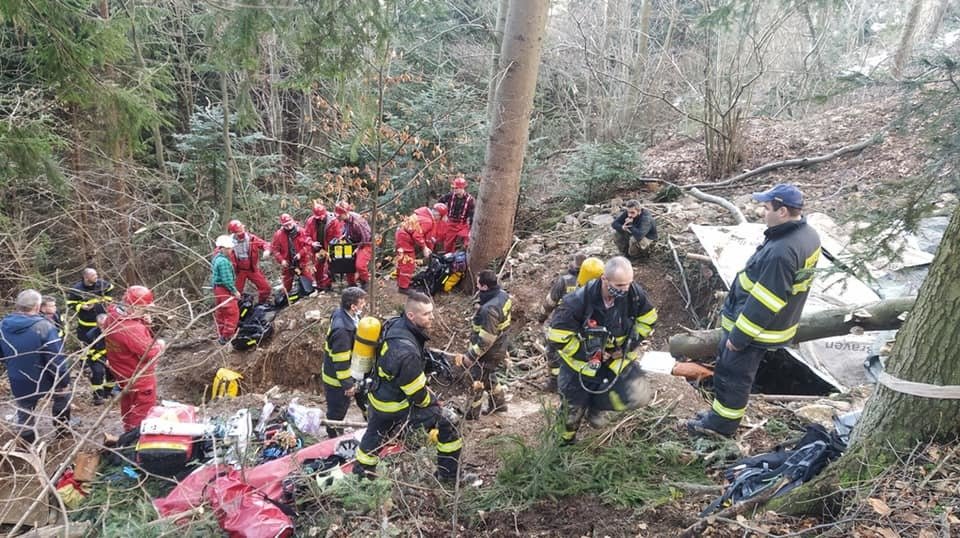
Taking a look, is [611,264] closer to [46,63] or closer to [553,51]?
[46,63]

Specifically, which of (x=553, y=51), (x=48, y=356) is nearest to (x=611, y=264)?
(x=48, y=356)

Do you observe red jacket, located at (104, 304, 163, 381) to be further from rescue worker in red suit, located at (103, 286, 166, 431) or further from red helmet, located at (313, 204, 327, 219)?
red helmet, located at (313, 204, 327, 219)

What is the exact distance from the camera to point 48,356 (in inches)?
229

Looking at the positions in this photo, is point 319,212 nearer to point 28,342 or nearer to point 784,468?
point 28,342

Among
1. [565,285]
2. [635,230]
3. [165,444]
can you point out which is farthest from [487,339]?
[635,230]

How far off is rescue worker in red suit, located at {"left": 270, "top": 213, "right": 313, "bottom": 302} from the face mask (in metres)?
6.29

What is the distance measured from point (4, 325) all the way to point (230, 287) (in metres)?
3.55

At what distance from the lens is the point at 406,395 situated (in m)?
4.16

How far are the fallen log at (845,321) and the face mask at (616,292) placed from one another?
216 centimetres

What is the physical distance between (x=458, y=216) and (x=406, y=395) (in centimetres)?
606

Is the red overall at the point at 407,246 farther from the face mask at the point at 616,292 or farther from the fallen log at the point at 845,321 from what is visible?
the face mask at the point at 616,292

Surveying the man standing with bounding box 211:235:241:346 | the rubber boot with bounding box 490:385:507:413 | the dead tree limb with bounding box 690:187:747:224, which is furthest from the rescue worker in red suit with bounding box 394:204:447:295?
the dead tree limb with bounding box 690:187:747:224

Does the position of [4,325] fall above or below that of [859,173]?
below

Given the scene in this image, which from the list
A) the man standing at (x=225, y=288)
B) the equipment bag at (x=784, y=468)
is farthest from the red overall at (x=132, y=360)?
the equipment bag at (x=784, y=468)
